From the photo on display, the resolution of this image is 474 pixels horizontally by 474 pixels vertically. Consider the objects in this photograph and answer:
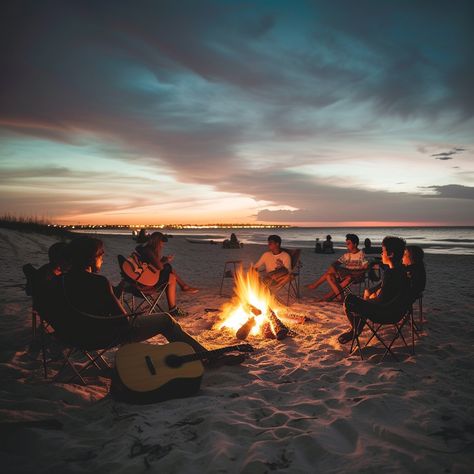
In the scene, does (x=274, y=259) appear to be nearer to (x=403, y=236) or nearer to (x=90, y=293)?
(x=90, y=293)

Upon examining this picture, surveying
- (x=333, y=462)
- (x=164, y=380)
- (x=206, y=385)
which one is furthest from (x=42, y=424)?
(x=333, y=462)

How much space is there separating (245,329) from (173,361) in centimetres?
192

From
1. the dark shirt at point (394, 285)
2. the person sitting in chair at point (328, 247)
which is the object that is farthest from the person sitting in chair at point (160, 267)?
the person sitting in chair at point (328, 247)

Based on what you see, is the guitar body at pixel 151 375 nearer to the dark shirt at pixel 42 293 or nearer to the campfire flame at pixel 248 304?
the dark shirt at pixel 42 293

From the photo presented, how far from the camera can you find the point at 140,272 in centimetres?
615

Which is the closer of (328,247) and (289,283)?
(289,283)

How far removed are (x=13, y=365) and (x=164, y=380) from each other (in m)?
1.93

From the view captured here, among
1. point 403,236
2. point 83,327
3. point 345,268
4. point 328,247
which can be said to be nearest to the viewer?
point 83,327

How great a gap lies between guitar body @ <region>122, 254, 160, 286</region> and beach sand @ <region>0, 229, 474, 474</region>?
184cm

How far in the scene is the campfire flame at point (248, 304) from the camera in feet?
18.3

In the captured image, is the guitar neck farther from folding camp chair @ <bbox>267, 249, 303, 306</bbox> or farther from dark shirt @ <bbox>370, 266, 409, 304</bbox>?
folding camp chair @ <bbox>267, 249, 303, 306</bbox>

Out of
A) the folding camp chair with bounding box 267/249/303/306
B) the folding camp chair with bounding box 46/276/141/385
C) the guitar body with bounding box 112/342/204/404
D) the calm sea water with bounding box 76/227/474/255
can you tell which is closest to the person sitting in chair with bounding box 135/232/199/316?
the folding camp chair with bounding box 267/249/303/306

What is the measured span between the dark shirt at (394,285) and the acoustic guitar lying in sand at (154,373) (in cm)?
235

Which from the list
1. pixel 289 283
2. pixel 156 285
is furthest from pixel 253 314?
pixel 289 283
